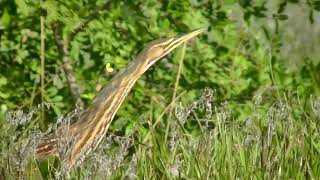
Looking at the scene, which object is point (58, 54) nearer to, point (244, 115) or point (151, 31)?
point (151, 31)

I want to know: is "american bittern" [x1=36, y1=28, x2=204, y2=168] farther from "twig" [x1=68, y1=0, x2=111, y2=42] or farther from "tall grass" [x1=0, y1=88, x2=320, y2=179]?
"twig" [x1=68, y1=0, x2=111, y2=42]

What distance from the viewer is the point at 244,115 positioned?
A: 21.7 feet

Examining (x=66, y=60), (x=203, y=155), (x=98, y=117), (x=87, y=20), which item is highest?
(x=87, y=20)

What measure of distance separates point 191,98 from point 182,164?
2.13m

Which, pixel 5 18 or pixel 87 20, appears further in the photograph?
pixel 87 20

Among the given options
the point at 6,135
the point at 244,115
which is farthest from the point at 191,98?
the point at 6,135

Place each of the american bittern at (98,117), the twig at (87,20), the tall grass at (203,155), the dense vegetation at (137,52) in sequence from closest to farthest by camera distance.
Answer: the tall grass at (203,155) < the american bittern at (98,117) < the dense vegetation at (137,52) < the twig at (87,20)

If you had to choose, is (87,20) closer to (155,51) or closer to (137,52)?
(137,52)

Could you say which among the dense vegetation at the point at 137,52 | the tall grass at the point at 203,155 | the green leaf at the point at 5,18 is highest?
the green leaf at the point at 5,18

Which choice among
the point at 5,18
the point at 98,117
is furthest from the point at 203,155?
the point at 5,18

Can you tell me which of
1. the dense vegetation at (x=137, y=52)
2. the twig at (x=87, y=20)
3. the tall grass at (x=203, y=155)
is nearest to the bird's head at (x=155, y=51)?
the tall grass at (x=203, y=155)

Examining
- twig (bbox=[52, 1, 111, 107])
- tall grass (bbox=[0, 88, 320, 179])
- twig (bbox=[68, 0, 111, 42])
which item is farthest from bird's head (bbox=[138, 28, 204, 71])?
twig (bbox=[52, 1, 111, 107])

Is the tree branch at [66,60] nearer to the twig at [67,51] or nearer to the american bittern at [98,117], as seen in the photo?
the twig at [67,51]

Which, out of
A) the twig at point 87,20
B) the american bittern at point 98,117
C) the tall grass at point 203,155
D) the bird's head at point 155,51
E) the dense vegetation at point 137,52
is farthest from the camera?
the twig at point 87,20
